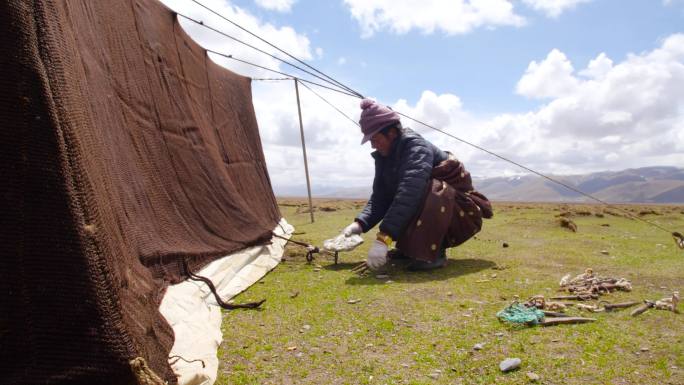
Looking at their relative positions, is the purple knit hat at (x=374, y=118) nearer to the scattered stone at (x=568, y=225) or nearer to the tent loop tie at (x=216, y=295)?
the tent loop tie at (x=216, y=295)

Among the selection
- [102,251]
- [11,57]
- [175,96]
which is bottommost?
[102,251]

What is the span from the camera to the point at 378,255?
15.7 feet

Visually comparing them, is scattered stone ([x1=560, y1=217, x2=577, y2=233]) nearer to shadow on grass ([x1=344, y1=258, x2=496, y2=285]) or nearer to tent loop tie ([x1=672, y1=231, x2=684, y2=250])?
tent loop tie ([x1=672, y1=231, x2=684, y2=250])

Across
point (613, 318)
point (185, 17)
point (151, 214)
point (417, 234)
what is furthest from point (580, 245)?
point (185, 17)

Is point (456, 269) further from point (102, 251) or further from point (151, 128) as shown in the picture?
point (102, 251)

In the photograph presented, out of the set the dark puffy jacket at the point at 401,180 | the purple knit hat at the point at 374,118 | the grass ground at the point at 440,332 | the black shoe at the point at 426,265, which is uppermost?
the purple knit hat at the point at 374,118

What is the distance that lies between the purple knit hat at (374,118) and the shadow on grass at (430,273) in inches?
65.9

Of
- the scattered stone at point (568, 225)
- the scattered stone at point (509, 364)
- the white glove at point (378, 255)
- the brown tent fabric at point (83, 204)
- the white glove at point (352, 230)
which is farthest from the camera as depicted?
the scattered stone at point (568, 225)

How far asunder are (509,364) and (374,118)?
3438 millimetres

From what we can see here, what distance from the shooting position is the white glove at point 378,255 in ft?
15.7

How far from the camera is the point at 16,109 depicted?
1.78 m

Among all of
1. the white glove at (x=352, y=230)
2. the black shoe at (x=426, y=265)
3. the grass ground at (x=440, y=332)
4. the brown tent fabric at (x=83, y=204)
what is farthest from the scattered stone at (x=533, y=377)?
the white glove at (x=352, y=230)

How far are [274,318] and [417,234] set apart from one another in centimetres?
210

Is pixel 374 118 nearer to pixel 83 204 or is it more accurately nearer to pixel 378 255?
pixel 378 255
